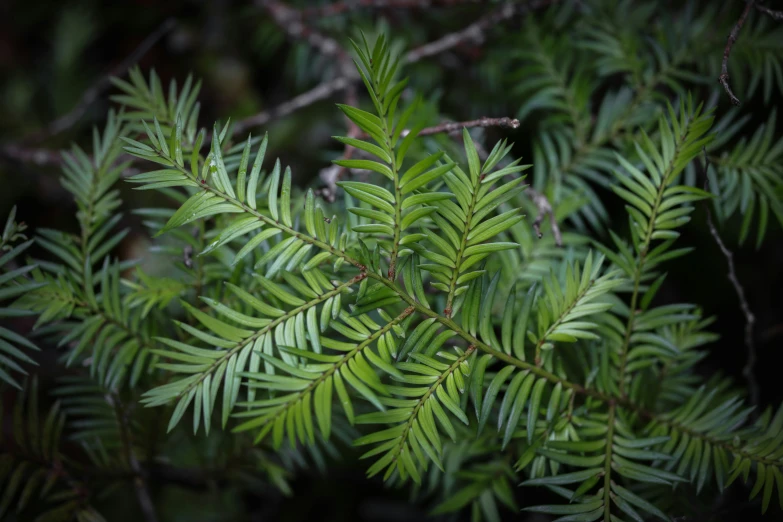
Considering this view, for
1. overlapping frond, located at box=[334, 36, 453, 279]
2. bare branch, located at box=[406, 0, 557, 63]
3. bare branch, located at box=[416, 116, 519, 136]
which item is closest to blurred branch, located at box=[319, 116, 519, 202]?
bare branch, located at box=[416, 116, 519, 136]

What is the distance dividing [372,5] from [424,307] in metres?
0.97

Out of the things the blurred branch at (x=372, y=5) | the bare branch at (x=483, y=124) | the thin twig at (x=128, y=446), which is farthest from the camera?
the blurred branch at (x=372, y=5)

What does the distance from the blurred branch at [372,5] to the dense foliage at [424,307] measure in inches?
9.2

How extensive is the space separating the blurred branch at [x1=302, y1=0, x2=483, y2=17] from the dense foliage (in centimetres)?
23

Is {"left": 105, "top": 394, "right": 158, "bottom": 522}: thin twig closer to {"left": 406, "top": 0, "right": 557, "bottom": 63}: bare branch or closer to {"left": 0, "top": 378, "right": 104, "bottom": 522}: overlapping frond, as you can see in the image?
{"left": 0, "top": 378, "right": 104, "bottom": 522}: overlapping frond

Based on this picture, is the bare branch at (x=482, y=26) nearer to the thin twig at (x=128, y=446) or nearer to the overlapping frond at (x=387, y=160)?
the overlapping frond at (x=387, y=160)

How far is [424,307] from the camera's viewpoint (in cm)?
62

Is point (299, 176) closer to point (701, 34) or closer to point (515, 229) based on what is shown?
point (515, 229)

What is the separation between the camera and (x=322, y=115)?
1.65 m

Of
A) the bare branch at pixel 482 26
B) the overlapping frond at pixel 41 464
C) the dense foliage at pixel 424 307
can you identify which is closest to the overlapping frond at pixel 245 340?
the dense foliage at pixel 424 307

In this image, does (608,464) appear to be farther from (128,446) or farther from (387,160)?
(128,446)

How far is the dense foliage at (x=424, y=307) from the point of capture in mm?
587

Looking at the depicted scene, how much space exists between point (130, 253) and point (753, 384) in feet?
5.50

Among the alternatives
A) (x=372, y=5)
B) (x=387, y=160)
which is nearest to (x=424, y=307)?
(x=387, y=160)
